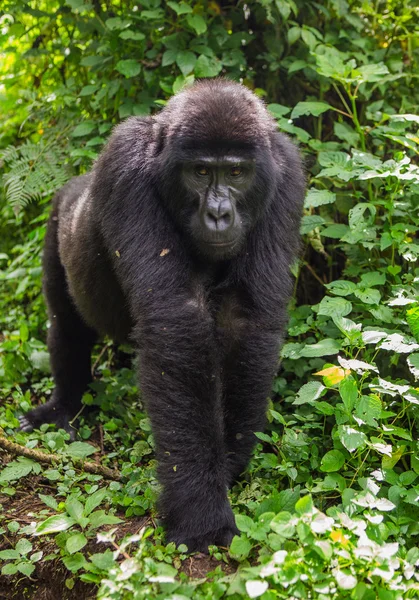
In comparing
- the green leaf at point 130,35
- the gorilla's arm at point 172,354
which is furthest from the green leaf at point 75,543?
the green leaf at point 130,35

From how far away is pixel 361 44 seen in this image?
4.87m

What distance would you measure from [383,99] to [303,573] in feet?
11.7

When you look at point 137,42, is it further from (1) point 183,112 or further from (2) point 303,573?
(2) point 303,573

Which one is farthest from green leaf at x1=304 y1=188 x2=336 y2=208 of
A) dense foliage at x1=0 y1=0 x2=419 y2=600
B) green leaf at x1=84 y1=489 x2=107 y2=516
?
green leaf at x1=84 y1=489 x2=107 y2=516

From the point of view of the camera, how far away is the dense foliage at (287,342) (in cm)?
262

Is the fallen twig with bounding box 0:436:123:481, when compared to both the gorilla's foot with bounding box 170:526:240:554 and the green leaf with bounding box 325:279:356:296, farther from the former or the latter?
the green leaf with bounding box 325:279:356:296

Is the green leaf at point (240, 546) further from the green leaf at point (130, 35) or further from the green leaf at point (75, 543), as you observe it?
the green leaf at point (130, 35)

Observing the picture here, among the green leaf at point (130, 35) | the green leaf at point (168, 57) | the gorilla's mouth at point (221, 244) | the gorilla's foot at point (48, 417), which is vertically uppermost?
the green leaf at point (130, 35)

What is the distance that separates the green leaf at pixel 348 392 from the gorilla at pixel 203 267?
55 cm

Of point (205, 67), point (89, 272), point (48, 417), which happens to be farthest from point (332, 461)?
point (205, 67)

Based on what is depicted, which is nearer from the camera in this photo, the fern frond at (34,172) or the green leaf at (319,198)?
the green leaf at (319,198)

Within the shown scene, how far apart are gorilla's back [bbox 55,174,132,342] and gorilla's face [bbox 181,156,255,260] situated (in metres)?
0.76

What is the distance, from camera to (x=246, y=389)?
343 centimetres

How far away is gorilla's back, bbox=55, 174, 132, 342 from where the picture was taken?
413cm
